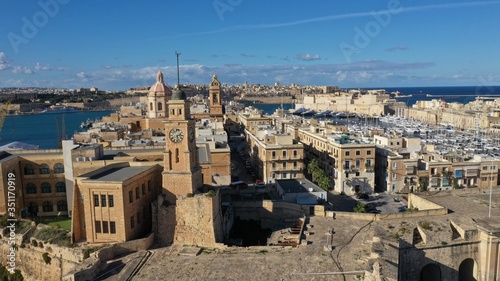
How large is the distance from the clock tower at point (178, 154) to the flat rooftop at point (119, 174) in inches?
95.0

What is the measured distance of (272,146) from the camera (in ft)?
165

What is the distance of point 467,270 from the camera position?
28.7 meters

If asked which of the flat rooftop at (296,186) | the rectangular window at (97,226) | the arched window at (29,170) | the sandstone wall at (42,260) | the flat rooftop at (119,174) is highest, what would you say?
the flat rooftop at (119,174)

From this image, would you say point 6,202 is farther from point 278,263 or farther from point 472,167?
point 472,167

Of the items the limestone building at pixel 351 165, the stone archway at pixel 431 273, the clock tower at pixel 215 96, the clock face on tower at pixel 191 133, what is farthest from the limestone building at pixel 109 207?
the clock tower at pixel 215 96

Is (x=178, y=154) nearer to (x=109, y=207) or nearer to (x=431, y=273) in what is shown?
(x=109, y=207)

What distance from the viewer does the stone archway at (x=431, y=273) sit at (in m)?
27.4

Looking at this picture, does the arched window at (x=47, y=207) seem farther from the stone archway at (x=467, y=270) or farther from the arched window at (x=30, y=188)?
the stone archway at (x=467, y=270)

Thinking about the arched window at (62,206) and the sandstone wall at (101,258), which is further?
the arched window at (62,206)

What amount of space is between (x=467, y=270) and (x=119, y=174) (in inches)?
1012

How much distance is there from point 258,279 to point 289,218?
40.0ft

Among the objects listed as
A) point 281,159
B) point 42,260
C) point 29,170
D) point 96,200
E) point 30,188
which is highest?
point 29,170

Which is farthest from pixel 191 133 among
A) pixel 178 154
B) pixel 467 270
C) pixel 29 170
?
pixel 467 270

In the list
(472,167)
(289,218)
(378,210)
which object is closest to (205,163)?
(289,218)
